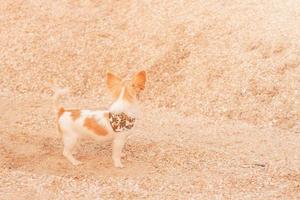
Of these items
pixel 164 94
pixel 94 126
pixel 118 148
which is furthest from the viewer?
pixel 164 94

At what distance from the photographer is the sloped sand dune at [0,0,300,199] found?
6.59m

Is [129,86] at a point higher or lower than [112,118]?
higher

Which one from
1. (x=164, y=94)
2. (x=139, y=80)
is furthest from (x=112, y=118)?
(x=164, y=94)

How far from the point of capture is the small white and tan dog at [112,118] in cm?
653

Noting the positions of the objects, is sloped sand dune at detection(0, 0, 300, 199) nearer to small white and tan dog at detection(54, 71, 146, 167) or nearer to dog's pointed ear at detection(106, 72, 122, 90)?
small white and tan dog at detection(54, 71, 146, 167)

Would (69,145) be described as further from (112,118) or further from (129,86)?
(129,86)

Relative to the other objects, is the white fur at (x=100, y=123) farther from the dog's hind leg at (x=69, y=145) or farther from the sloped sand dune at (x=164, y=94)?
the sloped sand dune at (x=164, y=94)

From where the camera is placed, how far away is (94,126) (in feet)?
21.7

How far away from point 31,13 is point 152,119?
4.01 meters

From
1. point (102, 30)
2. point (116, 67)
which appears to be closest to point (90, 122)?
point (116, 67)

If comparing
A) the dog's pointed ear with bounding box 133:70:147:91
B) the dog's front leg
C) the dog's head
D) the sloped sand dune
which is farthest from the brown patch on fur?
the dog's pointed ear with bounding box 133:70:147:91

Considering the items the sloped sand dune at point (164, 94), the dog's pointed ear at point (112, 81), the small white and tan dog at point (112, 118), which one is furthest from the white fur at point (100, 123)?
the sloped sand dune at point (164, 94)

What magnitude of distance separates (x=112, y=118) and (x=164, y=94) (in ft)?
9.42

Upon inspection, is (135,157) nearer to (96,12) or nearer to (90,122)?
(90,122)
